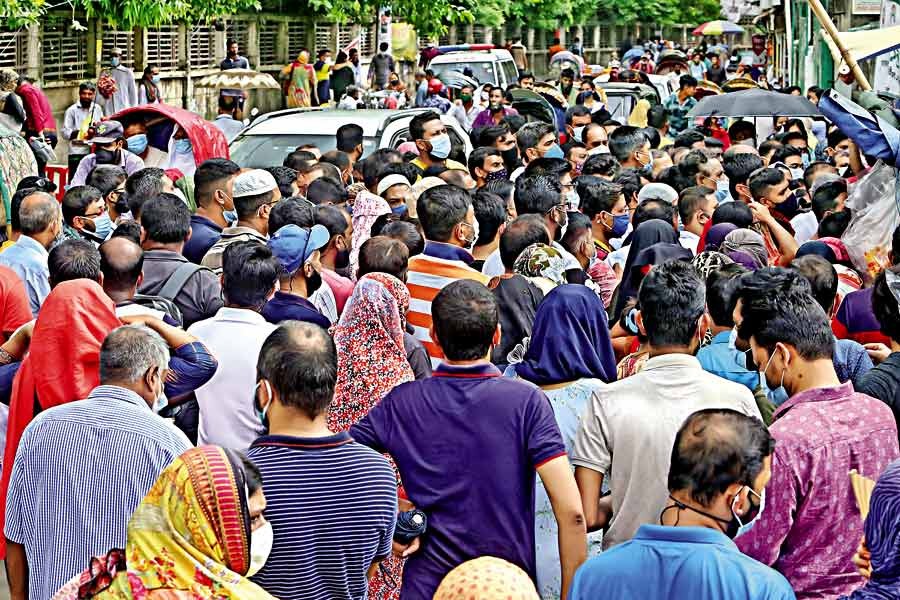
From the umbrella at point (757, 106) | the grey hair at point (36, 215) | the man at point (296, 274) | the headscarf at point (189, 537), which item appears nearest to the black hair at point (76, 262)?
the man at point (296, 274)

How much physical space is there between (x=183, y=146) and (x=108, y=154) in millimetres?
730

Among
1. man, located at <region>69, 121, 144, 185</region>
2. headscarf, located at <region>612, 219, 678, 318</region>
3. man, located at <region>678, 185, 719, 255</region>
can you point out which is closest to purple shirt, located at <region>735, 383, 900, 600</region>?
headscarf, located at <region>612, 219, 678, 318</region>

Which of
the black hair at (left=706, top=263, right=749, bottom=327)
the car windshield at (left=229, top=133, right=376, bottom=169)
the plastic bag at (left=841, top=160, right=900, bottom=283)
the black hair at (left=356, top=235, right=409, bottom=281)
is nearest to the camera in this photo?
the black hair at (left=706, top=263, right=749, bottom=327)

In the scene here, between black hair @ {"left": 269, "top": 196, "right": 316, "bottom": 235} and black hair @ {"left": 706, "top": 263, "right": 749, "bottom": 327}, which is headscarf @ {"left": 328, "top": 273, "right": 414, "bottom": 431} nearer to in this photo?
black hair @ {"left": 706, "top": 263, "right": 749, "bottom": 327}

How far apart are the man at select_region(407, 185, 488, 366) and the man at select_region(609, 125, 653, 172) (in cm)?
482

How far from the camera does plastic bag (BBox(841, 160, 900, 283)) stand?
7.50 metres

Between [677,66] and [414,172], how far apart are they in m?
23.0

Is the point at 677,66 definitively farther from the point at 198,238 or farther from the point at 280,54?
the point at 198,238

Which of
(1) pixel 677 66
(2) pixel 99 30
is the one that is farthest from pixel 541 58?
(2) pixel 99 30

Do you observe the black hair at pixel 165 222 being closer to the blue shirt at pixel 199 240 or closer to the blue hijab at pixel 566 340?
the blue shirt at pixel 199 240

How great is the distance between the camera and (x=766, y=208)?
8.45 meters

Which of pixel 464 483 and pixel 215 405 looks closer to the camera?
pixel 464 483

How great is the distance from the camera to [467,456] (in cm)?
430

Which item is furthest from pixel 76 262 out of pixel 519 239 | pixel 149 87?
pixel 149 87
